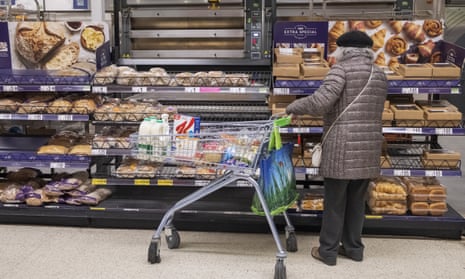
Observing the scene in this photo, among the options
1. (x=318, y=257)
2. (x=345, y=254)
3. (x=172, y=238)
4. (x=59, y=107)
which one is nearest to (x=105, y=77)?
(x=59, y=107)

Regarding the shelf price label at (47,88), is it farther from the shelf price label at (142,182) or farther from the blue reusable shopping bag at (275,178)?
the blue reusable shopping bag at (275,178)

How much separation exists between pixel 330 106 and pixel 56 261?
2.23 m

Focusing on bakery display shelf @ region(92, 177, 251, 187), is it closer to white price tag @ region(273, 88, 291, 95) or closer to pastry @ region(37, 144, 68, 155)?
pastry @ region(37, 144, 68, 155)

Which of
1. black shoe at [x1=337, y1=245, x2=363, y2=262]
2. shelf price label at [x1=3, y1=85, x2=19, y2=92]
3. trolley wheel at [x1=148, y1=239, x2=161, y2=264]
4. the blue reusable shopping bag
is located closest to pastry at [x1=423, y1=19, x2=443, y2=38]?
the blue reusable shopping bag

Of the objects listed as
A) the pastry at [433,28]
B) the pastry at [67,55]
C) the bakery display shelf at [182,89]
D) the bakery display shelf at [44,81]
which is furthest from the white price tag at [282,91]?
the pastry at [67,55]

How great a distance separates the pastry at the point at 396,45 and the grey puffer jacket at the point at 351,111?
3.74 ft

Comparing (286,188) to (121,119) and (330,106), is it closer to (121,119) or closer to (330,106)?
(330,106)

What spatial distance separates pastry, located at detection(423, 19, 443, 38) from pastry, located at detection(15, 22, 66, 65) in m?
3.27

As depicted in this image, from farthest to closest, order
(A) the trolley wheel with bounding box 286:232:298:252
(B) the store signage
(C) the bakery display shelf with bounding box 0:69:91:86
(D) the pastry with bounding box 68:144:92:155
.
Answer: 1. (B) the store signage
2. (D) the pastry with bounding box 68:144:92:155
3. (C) the bakery display shelf with bounding box 0:69:91:86
4. (A) the trolley wheel with bounding box 286:232:298:252

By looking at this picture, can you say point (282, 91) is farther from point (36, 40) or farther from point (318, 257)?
point (36, 40)

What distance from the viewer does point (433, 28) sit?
4273mm

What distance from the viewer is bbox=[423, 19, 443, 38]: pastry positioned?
4270 millimetres

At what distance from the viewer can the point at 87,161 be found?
421 cm

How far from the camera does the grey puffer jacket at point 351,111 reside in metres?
3.27
